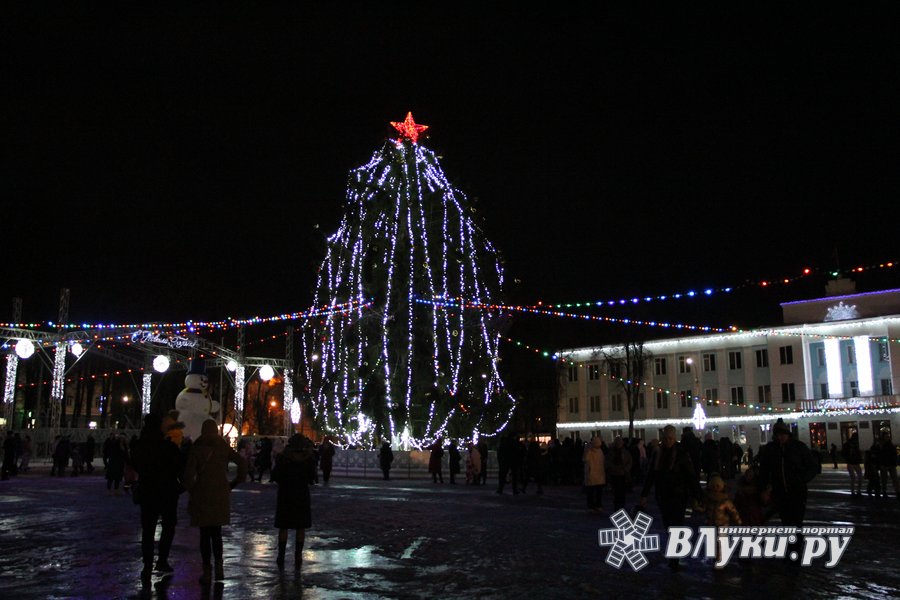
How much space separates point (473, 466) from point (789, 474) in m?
18.2

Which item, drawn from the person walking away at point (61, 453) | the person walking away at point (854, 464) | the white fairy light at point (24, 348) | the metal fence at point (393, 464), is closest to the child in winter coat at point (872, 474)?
the person walking away at point (854, 464)

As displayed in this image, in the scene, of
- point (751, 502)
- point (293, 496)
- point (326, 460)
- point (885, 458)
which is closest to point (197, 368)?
point (326, 460)

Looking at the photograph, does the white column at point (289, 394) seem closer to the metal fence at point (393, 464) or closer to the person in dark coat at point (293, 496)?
the metal fence at point (393, 464)

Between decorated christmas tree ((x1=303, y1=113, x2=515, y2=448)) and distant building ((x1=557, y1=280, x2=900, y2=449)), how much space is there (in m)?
23.3

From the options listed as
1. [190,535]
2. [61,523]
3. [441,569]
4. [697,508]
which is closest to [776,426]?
[697,508]

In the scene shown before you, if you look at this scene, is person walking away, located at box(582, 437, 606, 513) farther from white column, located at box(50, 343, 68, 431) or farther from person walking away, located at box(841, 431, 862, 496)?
white column, located at box(50, 343, 68, 431)

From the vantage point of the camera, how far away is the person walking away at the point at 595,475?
54.2 feet

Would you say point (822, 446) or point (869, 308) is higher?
point (869, 308)

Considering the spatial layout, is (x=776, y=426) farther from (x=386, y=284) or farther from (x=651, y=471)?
(x=386, y=284)

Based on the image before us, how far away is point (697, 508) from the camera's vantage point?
9.83m

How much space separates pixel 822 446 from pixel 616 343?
1830 cm

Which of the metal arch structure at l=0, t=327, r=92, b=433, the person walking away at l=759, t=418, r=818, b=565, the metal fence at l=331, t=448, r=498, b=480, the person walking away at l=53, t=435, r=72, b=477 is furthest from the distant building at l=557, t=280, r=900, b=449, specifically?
the person walking away at l=759, t=418, r=818, b=565

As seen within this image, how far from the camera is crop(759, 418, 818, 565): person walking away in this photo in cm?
1002

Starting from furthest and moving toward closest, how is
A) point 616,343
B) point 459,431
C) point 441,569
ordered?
1. point 616,343
2. point 459,431
3. point 441,569
